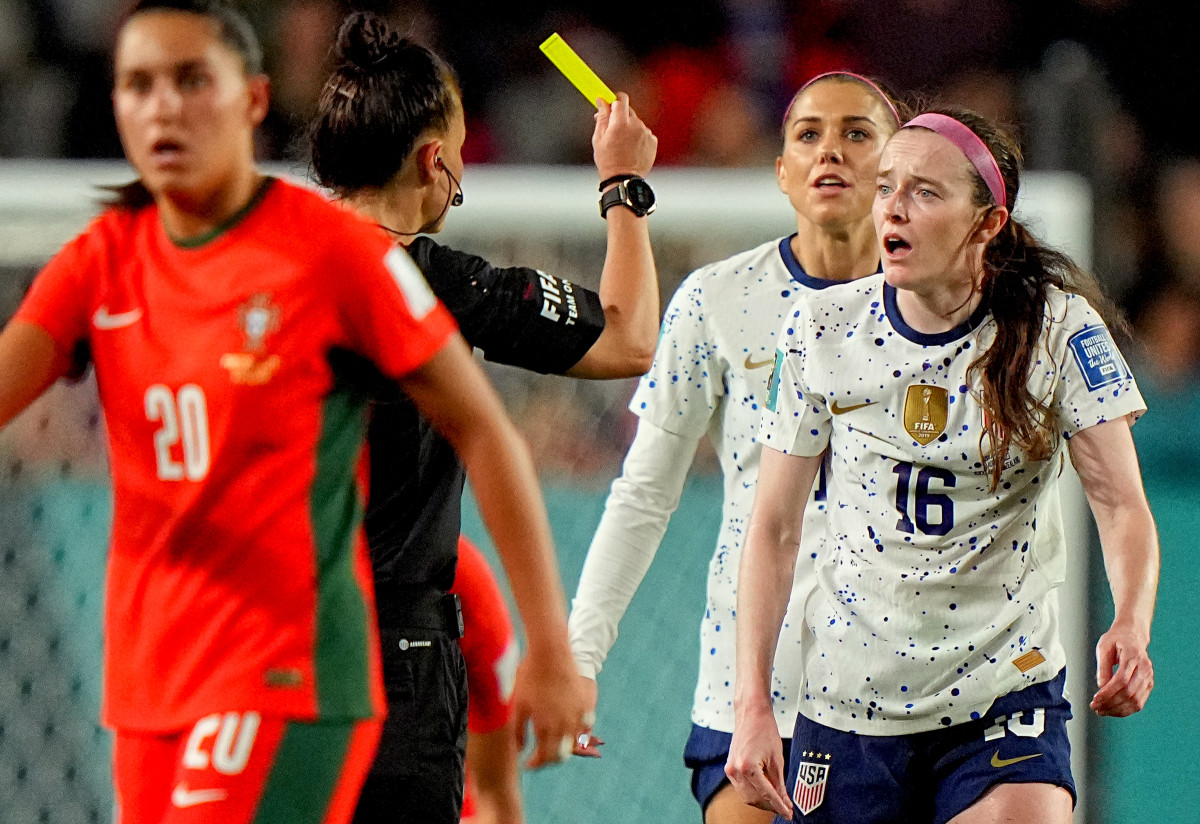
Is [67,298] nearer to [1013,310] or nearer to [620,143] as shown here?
[620,143]

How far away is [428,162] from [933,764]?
1.39 meters

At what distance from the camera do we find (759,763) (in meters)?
3.07

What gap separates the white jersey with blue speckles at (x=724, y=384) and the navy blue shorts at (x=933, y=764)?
0.52m

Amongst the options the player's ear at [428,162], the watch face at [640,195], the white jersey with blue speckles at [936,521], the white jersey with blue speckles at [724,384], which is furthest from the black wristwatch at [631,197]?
the white jersey with blue speckles at [724,384]

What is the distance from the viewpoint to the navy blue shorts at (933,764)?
3031 millimetres

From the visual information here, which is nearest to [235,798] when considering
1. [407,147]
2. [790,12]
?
[407,147]

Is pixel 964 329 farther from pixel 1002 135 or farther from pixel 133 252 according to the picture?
pixel 133 252

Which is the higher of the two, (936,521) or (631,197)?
(631,197)

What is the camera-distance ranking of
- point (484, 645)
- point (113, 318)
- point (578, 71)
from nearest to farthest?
point (113, 318) < point (578, 71) < point (484, 645)

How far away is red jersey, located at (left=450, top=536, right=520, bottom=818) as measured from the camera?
3465 millimetres

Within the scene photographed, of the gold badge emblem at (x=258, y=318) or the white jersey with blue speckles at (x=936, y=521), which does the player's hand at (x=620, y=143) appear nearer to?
the white jersey with blue speckles at (x=936, y=521)

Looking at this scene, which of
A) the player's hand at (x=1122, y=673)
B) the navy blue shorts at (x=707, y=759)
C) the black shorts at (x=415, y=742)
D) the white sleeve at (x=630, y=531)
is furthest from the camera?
the white sleeve at (x=630, y=531)

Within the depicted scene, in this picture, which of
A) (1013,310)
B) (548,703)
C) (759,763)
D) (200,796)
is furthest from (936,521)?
(200,796)

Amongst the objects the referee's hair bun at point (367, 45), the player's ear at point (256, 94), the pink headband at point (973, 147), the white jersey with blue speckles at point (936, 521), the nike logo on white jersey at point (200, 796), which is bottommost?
the nike logo on white jersey at point (200, 796)
